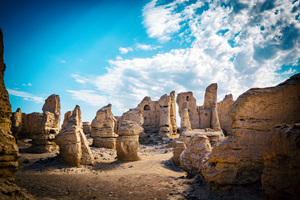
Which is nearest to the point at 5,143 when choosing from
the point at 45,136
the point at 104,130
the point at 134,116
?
the point at 45,136

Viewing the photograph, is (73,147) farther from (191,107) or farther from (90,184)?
(191,107)

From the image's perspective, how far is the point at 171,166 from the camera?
8.66 m

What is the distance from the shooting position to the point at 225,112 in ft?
70.8

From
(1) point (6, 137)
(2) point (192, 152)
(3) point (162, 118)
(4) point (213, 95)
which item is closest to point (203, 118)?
(4) point (213, 95)

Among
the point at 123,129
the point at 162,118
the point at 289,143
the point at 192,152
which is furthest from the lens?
the point at 162,118

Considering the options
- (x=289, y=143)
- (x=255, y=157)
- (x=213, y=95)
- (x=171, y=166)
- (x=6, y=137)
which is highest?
(x=213, y=95)

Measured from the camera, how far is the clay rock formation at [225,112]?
21.1m

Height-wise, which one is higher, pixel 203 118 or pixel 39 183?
pixel 203 118

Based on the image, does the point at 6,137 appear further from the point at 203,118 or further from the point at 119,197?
the point at 203,118

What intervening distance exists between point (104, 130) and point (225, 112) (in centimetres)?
1567

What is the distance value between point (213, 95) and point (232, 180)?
1954 centimetres

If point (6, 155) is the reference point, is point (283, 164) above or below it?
below

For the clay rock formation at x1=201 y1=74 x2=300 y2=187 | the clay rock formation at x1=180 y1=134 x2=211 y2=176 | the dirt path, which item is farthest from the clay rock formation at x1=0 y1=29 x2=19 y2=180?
the clay rock formation at x1=180 y1=134 x2=211 y2=176

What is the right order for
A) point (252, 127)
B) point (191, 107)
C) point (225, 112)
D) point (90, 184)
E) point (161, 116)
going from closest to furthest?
point (252, 127)
point (90, 184)
point (161, 116)
point (225, 112)
point (191, 107)
